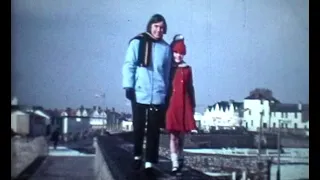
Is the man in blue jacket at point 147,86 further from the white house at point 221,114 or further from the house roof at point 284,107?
the house roof at point 284,107

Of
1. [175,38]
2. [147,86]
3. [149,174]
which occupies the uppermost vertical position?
[175,38]

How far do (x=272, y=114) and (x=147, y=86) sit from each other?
101 centimetres

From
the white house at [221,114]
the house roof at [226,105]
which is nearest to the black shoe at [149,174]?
the white house at [221,114]

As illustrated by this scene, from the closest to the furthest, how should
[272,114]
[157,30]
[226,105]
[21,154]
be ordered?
[21,154], [157,30], [226,105], [272,114]

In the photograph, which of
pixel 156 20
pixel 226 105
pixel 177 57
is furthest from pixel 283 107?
pixel 156 20

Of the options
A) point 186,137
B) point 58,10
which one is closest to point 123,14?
point 58,10

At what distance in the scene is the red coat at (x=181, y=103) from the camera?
5219 mm

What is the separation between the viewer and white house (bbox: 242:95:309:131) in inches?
211

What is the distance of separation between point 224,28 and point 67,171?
157 centimetres

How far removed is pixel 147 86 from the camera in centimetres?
512

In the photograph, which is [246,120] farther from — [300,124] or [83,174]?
[83,174]

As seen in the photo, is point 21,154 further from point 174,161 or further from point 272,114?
point 272,114

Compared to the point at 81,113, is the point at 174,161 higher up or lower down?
lower down

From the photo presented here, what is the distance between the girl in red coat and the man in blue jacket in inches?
3.1
